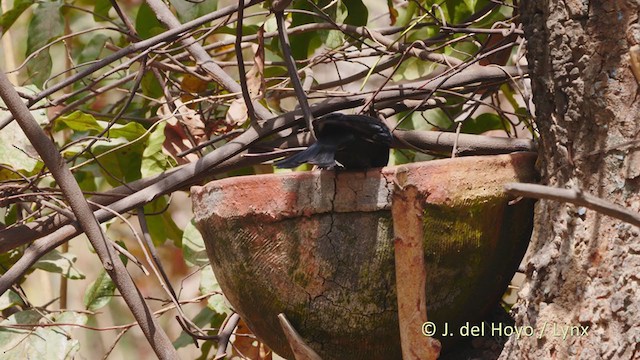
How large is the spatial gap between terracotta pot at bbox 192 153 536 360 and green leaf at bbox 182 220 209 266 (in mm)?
736

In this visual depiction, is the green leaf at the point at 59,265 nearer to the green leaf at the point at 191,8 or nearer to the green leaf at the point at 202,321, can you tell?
the green leaf at the point at 202,321

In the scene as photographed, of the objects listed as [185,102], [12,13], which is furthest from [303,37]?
[12,13]

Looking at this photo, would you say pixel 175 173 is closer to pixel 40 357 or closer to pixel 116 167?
pixel 40 357

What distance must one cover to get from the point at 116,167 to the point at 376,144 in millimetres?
1126

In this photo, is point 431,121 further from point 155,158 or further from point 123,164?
point 123,164

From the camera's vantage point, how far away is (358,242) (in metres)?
1.18

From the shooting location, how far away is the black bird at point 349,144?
3.92 ft

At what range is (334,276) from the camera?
47.2 inches

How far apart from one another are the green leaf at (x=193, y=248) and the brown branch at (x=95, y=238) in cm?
61

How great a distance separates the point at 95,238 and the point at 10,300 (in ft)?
2.38

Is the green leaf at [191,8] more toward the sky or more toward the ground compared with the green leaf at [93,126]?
more toward the sky

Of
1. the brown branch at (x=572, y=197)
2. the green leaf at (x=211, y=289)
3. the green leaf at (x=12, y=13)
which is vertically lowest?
the green leaf at (x=211, y=289)

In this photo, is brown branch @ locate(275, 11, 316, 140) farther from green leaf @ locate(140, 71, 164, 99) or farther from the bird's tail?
green leaf @ locate(140, 71, 164, 99)

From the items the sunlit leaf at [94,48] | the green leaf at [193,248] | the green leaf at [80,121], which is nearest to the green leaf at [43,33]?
the sunlit leaf at [94,48]
